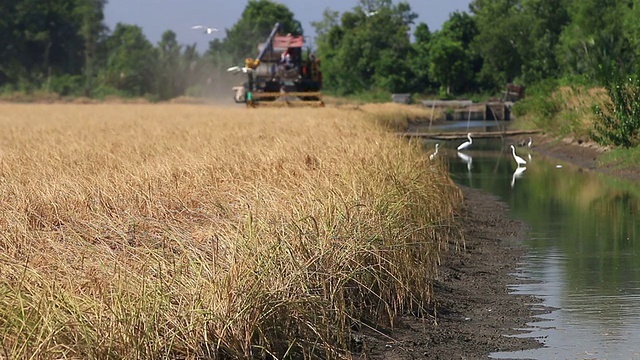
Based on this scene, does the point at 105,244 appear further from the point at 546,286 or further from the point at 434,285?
the point at 546,286

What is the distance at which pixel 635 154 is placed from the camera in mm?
24578

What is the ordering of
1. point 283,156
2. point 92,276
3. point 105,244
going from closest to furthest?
1. point 92,276
2. point 105,244
3. point 283,156

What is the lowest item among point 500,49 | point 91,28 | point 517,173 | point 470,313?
point 517,173

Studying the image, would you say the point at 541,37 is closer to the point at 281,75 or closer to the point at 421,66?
the point at 421,66

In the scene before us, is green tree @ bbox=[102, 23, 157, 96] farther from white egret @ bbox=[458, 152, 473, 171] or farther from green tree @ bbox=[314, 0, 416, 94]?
white egret @ bbox=[458, 152, 473, 171]

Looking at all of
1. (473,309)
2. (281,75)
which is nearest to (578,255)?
(473,309)

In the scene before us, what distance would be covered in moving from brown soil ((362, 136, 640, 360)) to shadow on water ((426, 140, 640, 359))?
20 centimetres

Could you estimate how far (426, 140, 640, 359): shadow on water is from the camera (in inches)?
346

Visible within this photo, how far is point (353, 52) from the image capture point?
97812 millimetres

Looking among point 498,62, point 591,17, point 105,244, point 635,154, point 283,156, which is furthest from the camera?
point 498,62

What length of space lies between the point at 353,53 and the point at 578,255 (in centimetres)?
8554

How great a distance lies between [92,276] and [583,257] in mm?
7064

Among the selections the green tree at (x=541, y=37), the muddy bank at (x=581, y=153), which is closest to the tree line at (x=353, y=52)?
the green tree at (x=541, y=37)

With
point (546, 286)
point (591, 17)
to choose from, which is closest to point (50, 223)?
point (546, 286)
